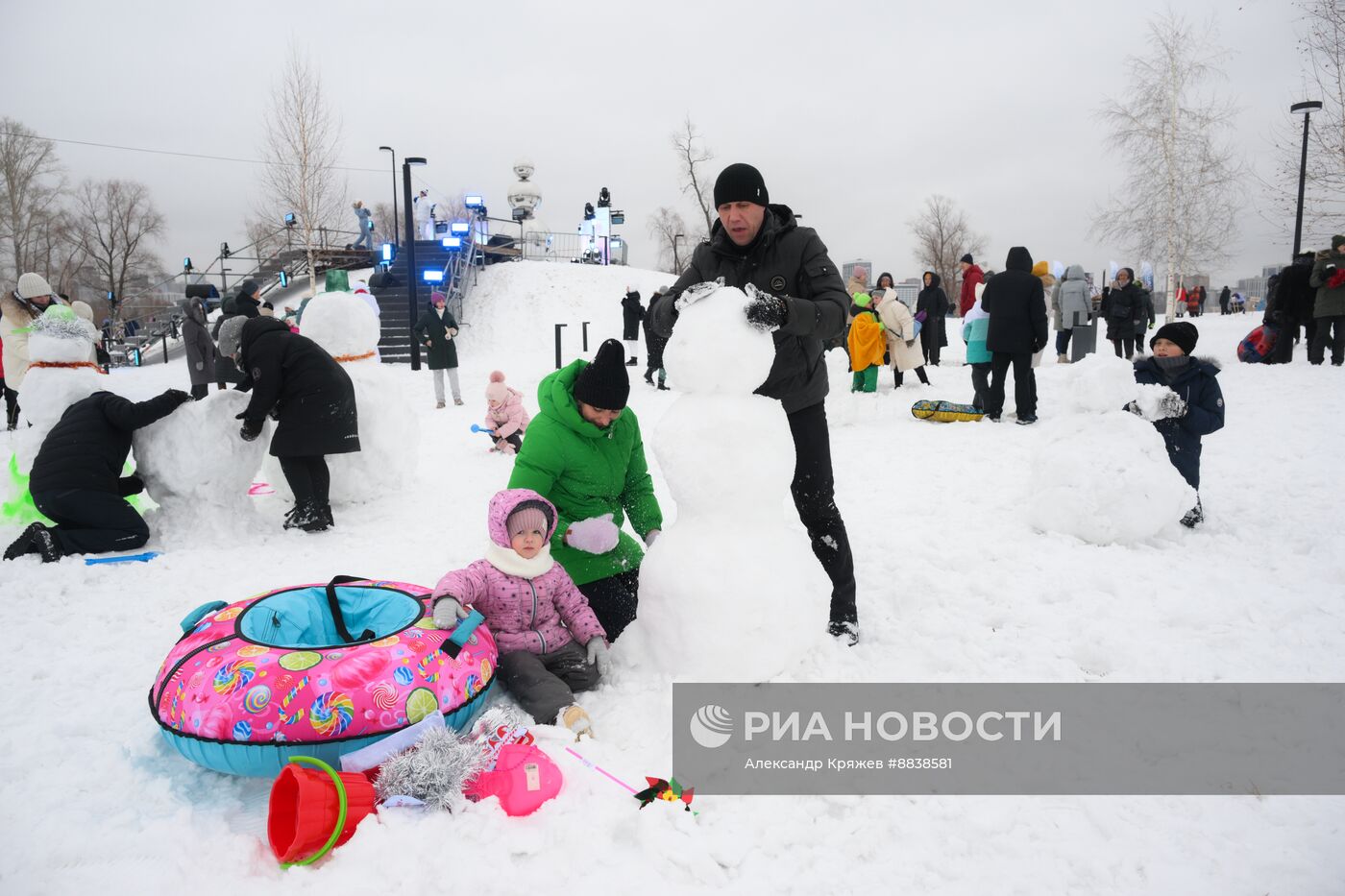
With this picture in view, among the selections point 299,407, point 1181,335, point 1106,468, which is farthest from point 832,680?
point 299,407

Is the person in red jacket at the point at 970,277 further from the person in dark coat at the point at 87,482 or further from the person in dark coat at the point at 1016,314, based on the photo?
the person in dark coat at the point at 87,482

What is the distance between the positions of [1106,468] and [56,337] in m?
6.83

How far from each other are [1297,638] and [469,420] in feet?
30.5

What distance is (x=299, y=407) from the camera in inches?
204

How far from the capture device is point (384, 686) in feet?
7.84

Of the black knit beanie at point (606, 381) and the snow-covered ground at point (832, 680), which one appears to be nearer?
the snow-covered ground at point (832, 680)

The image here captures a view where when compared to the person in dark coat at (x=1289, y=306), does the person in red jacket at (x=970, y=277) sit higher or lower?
higher

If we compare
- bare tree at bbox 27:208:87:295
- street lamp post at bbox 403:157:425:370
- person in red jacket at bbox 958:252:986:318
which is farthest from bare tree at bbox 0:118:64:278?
person in red jacket at bbox 958:252:986:318

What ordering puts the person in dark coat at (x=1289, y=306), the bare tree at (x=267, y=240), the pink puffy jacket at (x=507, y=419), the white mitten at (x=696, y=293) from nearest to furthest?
the white mitten at (x=696, y=293)
the pink puffy jacket at (x=507, y=419)
the person in dark coat at (x=1289, y=306)
the bare tree at (x=267, y=240)

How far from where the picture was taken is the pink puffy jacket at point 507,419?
26.8 feet

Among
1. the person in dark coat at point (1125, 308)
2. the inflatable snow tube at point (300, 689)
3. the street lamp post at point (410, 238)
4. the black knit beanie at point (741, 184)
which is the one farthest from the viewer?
the street lamp post at point (410, 238)

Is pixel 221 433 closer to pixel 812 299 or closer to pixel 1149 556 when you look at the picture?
pixel 812 299

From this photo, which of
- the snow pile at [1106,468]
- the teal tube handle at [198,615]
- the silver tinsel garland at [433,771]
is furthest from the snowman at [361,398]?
the snow pile at [1106,468]

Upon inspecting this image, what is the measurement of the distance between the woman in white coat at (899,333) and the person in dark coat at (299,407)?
7458 millimetres
